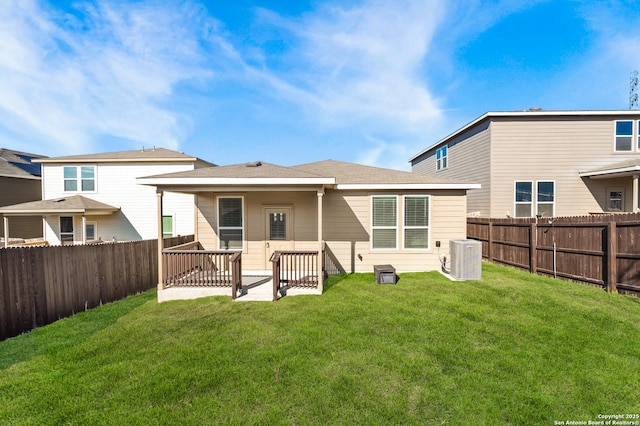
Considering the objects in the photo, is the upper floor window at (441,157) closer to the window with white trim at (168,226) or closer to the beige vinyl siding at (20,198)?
the window with white trim at (168,226)

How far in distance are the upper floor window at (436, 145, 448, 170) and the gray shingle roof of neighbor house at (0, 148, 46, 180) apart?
82.9 feet

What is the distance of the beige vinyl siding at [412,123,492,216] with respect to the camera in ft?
39.1

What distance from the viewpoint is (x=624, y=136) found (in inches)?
459

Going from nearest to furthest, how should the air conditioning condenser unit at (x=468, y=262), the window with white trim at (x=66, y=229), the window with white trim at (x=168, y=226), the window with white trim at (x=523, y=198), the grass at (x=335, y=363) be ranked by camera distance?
the grass at (x=335, y=363) → the air conditioning condenser unit at (x=468, y=262) → the window with white trim at (x=523, y=198) → the window with white trim at (x=168, y=226) → the window with white trim at (x=66, y=229)

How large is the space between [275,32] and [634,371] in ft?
50.4

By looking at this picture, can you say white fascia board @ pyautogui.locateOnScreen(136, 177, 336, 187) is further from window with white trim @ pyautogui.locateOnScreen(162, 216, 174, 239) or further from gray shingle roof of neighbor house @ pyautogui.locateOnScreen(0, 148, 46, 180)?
gray shingle roof of neighbor house @ pyautogui.locateOnScreen(0, 148, 46, 180)

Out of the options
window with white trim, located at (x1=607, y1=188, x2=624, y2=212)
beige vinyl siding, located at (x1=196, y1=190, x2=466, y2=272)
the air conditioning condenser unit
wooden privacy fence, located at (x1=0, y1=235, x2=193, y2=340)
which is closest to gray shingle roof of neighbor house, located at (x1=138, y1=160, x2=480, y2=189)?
beige vinyl siding, located at (x1=196, y1=190, x2=466, y2=272)

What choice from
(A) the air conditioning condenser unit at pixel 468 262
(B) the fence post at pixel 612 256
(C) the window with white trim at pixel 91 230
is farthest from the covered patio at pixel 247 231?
(C) the window with white trim at pixel 91 230

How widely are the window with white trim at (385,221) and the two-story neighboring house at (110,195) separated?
9149 millimetres

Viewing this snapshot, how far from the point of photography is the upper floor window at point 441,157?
51.5 feet

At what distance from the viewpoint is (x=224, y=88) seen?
14.4 meters

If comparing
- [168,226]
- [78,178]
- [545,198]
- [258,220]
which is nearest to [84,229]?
[78,178]

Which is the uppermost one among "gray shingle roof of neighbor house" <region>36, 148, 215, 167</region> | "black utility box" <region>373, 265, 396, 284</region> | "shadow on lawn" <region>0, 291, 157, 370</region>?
"gray shingle roof of neighbor house" <region>36, 148, 215, 167</region>

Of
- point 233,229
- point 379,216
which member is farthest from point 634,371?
point 233,229
